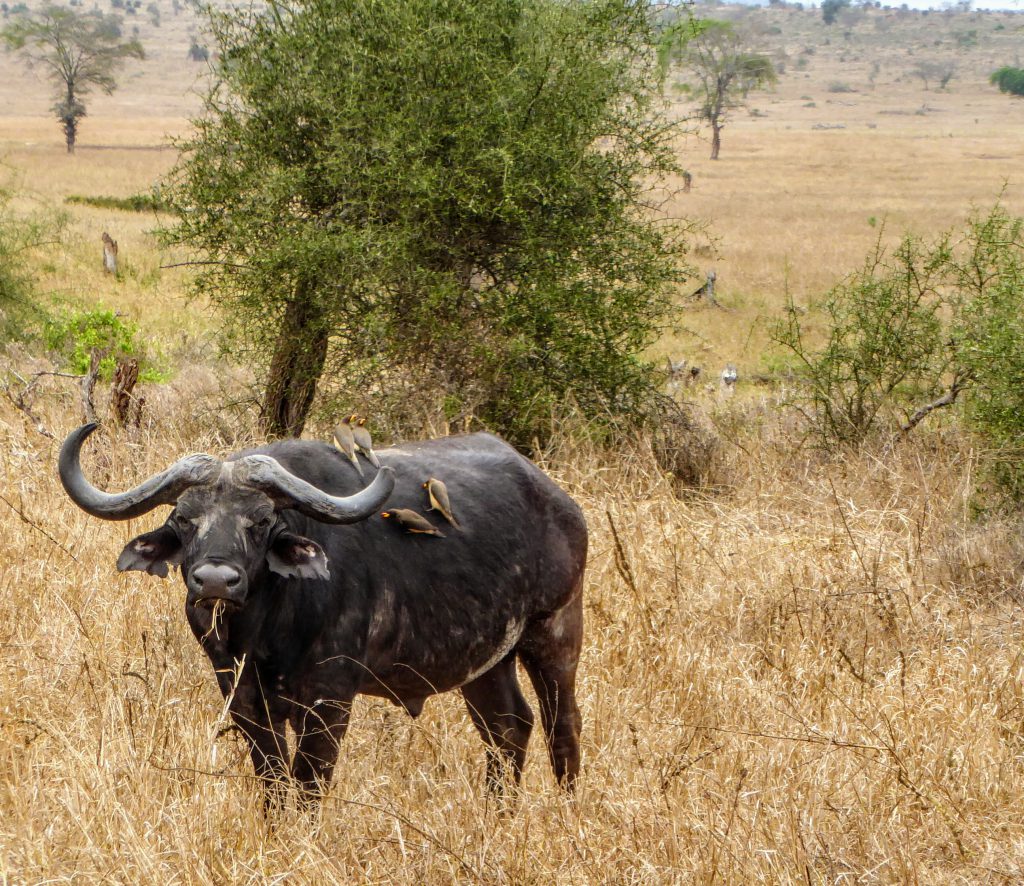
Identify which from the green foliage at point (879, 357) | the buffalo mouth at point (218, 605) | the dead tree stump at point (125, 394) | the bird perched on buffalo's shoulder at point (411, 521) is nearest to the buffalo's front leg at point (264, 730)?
the buffalo mouth at point (218, 605)

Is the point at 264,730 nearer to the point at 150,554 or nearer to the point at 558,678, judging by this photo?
the point at 150,554

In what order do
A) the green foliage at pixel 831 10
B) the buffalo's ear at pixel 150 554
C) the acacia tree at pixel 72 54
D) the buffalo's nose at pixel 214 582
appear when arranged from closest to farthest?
the buffalo's nose at pixel 214 582
the buffalo's ear at pixel 150 554
the acacia tree at pixel 72 54
the green foliage at pixel 831 10

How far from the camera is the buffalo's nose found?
13.1ft

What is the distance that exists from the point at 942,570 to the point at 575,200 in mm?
5134

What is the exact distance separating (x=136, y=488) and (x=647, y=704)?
2.61 metres

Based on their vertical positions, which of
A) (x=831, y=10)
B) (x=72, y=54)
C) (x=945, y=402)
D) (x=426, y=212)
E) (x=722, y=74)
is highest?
(x=831, y=10)

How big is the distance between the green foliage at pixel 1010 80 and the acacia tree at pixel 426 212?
90738 millimetres

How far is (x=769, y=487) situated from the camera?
9.73 meters

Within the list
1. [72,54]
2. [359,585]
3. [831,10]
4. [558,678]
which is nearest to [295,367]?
[558,678]

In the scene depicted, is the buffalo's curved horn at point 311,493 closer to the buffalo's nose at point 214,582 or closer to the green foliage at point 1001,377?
the buffalo's nose at point 214,582

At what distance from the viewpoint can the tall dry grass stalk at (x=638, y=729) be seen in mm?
4039

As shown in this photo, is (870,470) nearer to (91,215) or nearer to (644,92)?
(644,92)

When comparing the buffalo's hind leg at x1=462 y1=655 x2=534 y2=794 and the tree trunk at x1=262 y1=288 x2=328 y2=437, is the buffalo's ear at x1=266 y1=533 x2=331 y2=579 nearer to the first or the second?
the buffalo's hind leg at x1=462 y1=655 x2=534 y2=794

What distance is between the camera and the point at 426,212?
10.8 m
